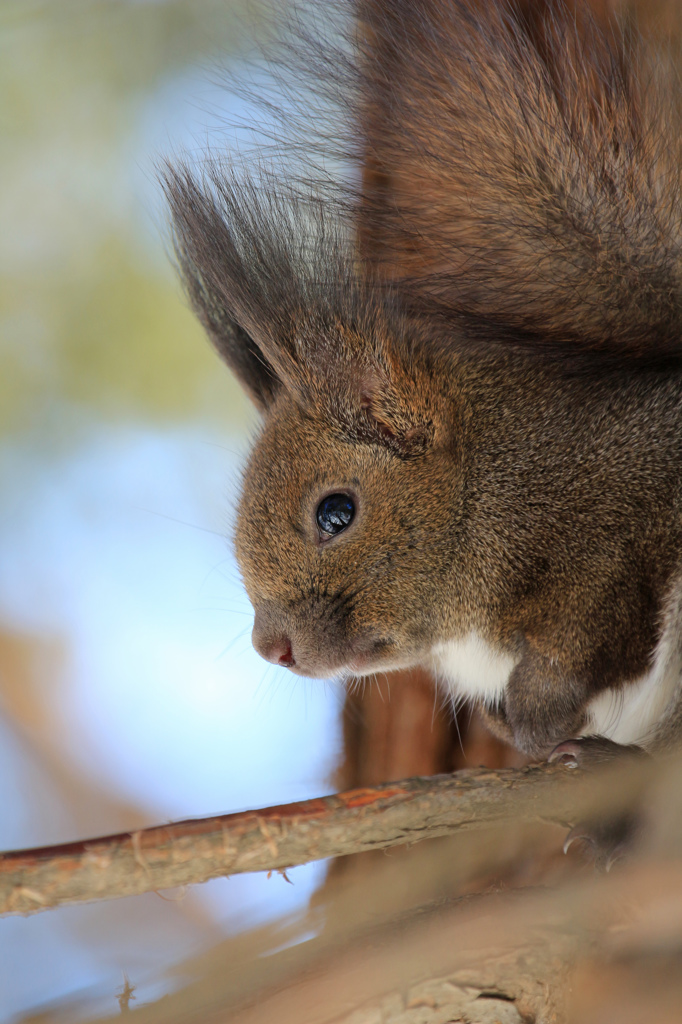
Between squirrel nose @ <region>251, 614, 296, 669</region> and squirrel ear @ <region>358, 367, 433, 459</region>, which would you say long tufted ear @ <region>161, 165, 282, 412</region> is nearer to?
squirrel ear @ <region>358, 367, 433, 459</region>

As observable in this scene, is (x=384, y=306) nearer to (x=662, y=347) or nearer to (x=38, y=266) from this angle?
(x=662, y=347)

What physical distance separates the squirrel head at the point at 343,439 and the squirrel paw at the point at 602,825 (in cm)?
34

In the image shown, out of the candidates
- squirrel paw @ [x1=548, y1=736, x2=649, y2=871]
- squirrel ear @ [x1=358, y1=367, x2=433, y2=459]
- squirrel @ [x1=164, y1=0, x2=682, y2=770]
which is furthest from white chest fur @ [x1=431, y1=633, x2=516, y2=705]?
squirrel ear @ [x1=358, y1=367, x2=433, y2=459]

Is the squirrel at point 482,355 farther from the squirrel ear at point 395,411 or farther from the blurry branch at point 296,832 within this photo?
the blurry branch at point 296,832

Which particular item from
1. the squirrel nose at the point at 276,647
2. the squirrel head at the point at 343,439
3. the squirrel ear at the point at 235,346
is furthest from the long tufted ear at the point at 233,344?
the squirrel nose at the point at 276,647

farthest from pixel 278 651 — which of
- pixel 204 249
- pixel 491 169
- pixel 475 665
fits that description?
pixel 491 169

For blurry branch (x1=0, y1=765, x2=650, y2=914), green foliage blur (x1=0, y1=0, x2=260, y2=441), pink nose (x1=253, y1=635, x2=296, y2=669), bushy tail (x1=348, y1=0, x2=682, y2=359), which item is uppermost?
green foliage blur (x1=0, y1=0, x2=260, y2=441)

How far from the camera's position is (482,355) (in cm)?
166

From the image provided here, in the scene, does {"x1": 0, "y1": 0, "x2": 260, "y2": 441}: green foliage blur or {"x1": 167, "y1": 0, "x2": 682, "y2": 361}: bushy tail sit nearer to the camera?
{"x1": 167, "y1": 0, "x2": 682, "y2": 361}: bushy tail

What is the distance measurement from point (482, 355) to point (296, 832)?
3.36ft

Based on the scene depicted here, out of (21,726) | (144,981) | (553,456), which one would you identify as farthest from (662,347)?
(21,726)

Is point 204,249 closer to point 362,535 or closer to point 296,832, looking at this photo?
point 362,535

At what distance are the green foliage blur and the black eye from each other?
3.69 feet

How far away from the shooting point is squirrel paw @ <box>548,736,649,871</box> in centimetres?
135
